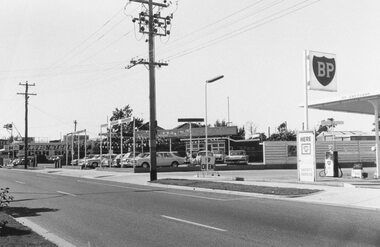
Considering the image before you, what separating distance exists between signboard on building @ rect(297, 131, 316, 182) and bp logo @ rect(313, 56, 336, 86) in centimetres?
324

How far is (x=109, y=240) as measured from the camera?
8.80 m

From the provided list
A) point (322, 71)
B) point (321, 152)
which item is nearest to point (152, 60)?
point (322, 71)

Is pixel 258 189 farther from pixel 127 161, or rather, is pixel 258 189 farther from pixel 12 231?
pixel 127 161

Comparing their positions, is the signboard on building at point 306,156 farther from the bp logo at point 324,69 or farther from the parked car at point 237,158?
the parked car at point 237,158

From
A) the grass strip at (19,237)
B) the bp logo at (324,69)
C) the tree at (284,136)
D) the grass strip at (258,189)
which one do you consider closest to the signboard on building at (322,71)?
the bp logo at (324,69)

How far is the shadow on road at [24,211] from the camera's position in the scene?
489 inches

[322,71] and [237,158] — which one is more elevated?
[322,71]

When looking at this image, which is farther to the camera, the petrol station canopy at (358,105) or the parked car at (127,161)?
the parked car at (127,161)

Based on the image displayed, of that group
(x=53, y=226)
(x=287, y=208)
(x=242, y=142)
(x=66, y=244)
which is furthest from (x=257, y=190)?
(x=242, y=142)

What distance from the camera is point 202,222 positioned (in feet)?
35.6

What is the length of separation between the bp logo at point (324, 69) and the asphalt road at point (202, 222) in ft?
31.3

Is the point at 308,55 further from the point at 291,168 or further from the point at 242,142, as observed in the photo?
the point at 242,142

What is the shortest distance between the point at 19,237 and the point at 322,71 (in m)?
18.7

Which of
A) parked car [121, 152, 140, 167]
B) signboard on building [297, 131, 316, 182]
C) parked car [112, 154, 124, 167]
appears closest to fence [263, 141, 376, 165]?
parked car [121, 152, 140, 167]
